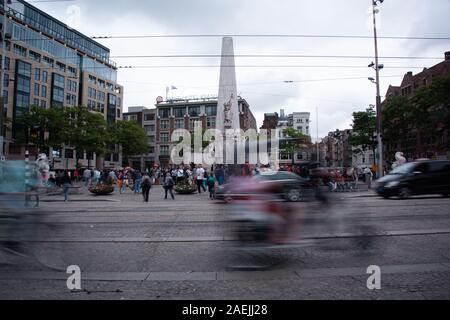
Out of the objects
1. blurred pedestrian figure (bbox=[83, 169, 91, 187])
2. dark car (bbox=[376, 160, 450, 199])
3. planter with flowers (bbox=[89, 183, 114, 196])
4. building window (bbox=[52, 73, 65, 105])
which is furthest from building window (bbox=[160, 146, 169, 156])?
dark car (bbox=[376, 160, 450, 199])

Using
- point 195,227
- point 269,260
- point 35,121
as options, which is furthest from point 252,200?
point 35,121

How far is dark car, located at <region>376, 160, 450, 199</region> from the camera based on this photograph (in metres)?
14.3

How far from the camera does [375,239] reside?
6.92 m

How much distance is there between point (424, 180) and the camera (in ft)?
47.1

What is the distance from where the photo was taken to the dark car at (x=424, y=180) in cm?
1433

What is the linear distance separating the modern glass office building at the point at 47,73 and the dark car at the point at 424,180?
147 feet

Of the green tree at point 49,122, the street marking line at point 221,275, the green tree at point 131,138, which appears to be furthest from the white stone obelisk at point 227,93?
the green tree at point 131,138

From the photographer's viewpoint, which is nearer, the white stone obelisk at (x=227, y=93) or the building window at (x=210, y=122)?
the white stone obelisk at (x=227, y=93)

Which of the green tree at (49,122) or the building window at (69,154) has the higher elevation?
the green tree at (49,122)

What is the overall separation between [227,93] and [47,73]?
4656 cm

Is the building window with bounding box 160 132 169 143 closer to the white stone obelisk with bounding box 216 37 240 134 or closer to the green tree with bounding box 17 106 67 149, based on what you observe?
the green tree with bounding box 17 106 67 149

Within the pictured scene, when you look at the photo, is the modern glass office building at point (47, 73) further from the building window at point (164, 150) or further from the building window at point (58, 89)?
the building window at point (164, 150)

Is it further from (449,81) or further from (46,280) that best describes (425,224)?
(449,81)
